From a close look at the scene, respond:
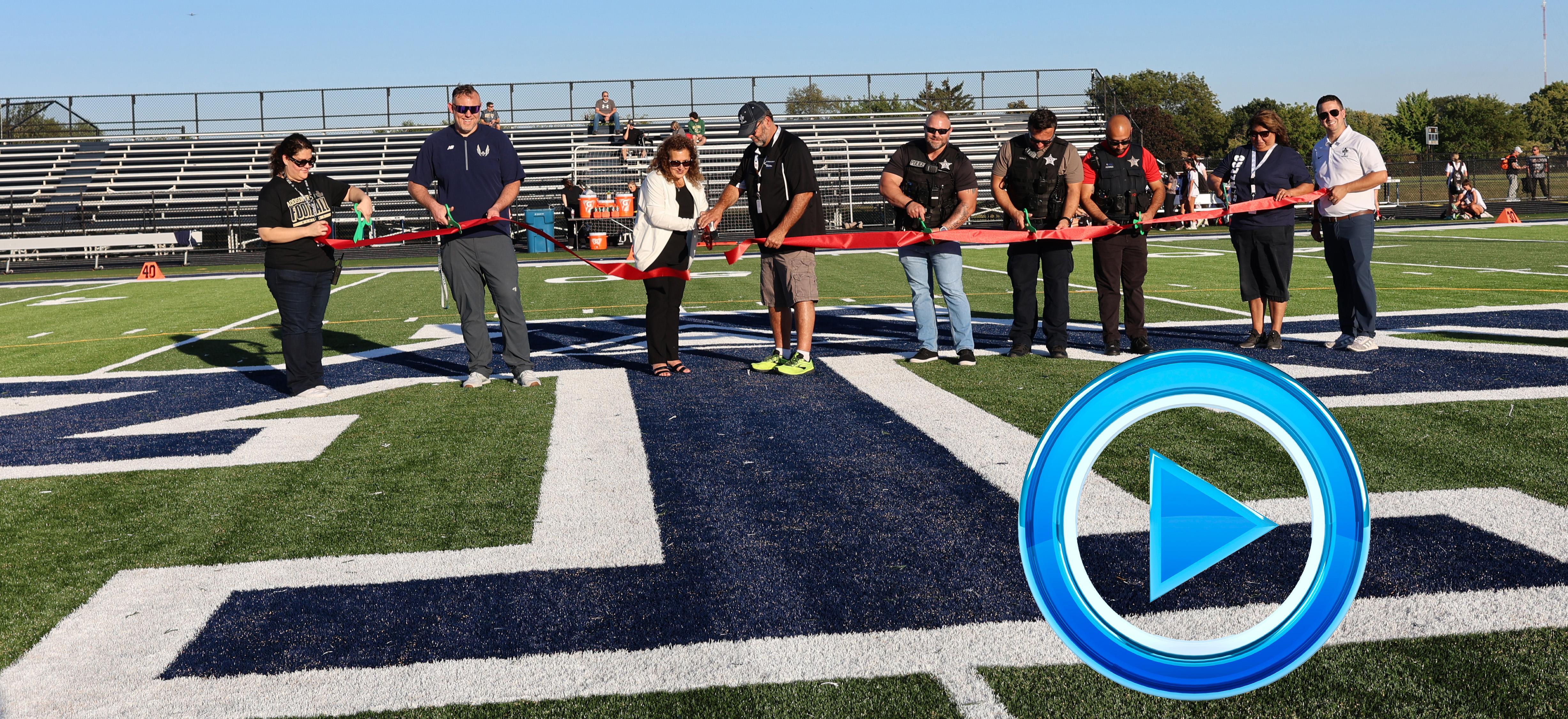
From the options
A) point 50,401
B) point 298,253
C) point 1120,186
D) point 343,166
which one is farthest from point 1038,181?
point 343,166

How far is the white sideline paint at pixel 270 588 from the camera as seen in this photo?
265 centimetres

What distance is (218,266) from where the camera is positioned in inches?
1059

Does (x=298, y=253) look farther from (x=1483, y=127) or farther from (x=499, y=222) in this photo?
(x=1483, y=127)

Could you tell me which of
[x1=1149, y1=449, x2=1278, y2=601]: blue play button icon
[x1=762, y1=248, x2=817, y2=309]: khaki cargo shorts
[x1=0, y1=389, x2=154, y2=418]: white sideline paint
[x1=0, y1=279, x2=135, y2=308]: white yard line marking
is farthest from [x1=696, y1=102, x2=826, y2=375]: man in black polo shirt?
[x1=0, y1=279, x2=135, y2=308]: white yard line marking

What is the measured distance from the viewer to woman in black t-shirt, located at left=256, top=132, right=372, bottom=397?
733 centimetres

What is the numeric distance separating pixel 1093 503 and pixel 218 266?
2742 centimetres

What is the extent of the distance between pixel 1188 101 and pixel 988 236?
100 metres

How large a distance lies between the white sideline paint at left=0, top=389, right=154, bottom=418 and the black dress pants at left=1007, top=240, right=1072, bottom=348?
247 inches

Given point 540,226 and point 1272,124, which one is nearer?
point 1272,124

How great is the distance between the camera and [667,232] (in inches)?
310

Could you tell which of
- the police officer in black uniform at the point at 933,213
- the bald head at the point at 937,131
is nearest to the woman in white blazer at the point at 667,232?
the police officer in black uniform at the point at 933,213

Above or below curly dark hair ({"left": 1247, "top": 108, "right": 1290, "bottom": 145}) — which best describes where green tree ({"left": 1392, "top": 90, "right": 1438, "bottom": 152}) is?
above

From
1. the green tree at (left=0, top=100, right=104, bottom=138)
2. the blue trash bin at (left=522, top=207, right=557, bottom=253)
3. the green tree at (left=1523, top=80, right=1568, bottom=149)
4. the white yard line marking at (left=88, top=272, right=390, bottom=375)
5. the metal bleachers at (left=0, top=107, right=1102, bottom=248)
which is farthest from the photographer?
the green tree at (left=1523, top=80, right=1568, bottom=149)

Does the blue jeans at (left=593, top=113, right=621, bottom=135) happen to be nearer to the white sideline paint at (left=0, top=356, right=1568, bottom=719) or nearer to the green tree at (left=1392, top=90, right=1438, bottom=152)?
the white sideline paint at (left=0, top=356, right=1568, bottom=719)
